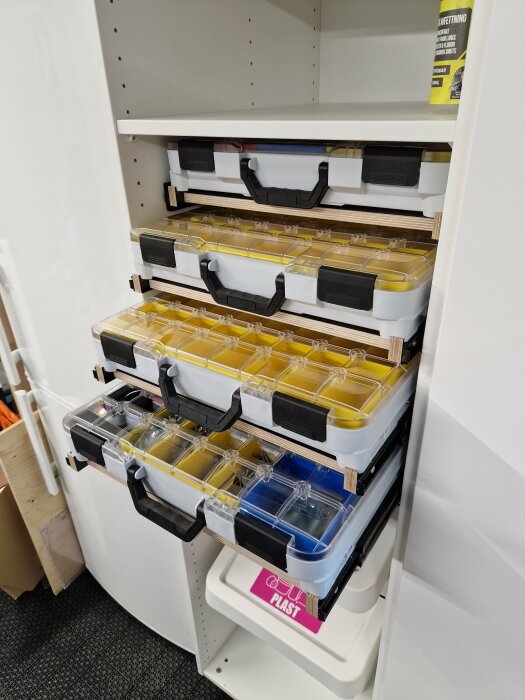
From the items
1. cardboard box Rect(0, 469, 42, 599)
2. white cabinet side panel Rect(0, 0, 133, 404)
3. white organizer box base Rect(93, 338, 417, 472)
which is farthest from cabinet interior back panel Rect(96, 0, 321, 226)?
cardboard box Rect(0, 469, 42, 599)

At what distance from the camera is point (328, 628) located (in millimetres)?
989

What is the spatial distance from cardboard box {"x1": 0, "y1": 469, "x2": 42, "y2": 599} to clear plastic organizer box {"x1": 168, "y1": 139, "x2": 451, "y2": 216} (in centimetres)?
120

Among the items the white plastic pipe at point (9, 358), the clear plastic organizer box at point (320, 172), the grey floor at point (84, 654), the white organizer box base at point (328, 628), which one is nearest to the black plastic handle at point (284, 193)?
the clear plastic organizer box at point (320, 172)

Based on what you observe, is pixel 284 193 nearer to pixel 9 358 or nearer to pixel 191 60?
pixel 191 60

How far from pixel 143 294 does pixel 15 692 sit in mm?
1240

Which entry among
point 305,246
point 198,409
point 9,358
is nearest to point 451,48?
point 305,246

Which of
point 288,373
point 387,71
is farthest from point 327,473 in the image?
point 387,71

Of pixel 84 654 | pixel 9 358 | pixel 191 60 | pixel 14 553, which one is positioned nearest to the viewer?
pixel 191 60

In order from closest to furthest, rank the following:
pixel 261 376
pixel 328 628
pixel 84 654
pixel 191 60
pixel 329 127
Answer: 1. pixel 329 127
2. pixel 261 376
3. pixel 191 60
4. pixel 328 628
5. pixel 84 654

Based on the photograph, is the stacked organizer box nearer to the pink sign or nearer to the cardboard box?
the pink sign

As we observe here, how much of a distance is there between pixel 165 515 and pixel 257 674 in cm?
88

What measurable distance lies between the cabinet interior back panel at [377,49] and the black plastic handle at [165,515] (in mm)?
882

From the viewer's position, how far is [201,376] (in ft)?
2.24

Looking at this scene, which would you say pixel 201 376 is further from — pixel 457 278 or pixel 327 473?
pixel 457 278
